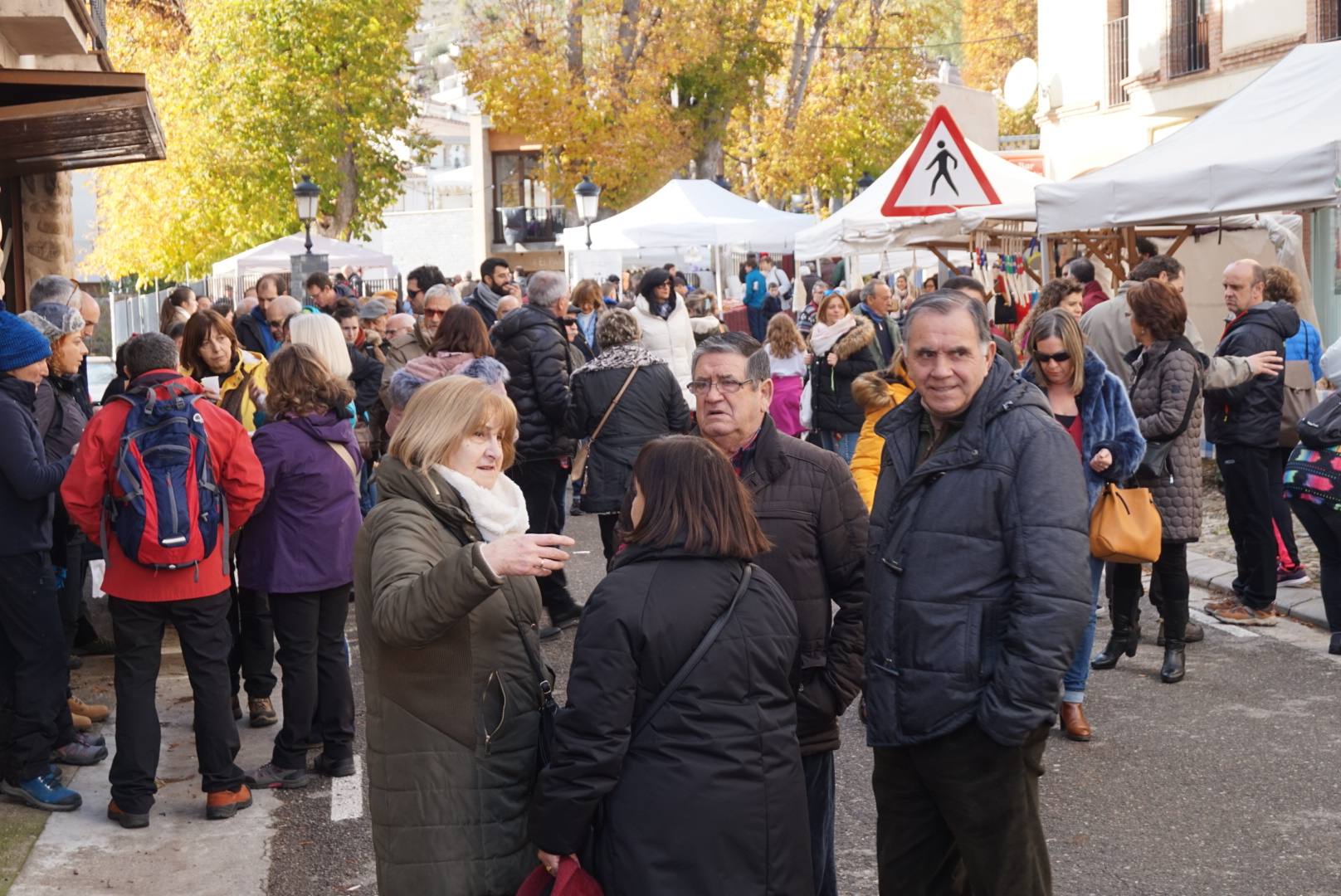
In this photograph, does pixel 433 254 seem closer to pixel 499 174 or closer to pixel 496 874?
pixel 499 174

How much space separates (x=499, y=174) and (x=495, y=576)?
56345 mm

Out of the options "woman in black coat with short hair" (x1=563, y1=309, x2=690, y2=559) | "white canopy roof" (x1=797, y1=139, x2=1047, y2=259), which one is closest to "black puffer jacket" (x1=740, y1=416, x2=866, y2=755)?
"woman in black coat with short hair" (x1=563, y1=309, x2=690, y2=559)

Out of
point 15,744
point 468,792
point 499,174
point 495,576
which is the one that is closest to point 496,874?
point 468,792

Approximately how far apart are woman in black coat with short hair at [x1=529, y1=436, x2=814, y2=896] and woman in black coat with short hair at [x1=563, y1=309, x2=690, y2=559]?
4869 millimetres

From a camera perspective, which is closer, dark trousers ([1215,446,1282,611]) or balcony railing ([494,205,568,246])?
dark trousers ([1215,446,1282,611])

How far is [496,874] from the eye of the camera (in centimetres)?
350

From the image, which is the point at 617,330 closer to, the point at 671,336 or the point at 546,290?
the point at 546,290

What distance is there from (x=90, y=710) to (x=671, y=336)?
618cm

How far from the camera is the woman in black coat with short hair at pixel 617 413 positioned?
829 centimetres

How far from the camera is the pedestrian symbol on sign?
10.5 m

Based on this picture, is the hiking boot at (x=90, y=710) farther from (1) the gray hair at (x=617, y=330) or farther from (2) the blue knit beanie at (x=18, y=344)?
(1) the gray hair at (x=617, y=330)

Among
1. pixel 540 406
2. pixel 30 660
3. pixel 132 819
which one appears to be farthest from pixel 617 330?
pixel 132 819

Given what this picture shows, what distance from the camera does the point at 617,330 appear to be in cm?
866

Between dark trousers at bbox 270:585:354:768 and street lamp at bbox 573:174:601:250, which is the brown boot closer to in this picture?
dark trousers at bbox 270:585:354:768
